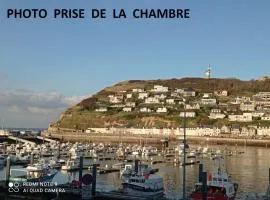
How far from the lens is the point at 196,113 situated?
134750mm

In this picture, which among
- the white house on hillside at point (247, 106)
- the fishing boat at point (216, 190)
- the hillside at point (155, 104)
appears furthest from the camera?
the white house on hillside at point (247, 106)

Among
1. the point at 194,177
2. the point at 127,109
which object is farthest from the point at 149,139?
the point at 194,177

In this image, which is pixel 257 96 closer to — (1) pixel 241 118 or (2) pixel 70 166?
(1) pixel 241 118

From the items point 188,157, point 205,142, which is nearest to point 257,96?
point 205,142

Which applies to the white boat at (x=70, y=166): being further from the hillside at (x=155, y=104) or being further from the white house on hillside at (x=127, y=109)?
the white house on hillside at (x=127, y=109)

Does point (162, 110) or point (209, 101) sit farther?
point (209, 101)

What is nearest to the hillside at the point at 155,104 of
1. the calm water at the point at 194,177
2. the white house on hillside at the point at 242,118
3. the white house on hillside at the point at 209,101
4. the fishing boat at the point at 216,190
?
the white house on hillside at the point at 209,101

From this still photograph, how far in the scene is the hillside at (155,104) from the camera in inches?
5167

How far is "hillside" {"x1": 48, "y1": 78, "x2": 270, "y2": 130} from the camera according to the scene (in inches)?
5167

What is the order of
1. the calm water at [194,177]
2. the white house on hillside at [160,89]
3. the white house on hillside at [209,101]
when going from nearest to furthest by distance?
the calm water at [194,177], the white house on hillside at [209,101], the white house on hillside at [160,89]

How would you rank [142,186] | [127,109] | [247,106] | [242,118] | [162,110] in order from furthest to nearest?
[127,109] → [162,110] → [247,106] → [242,118] → [142,186]

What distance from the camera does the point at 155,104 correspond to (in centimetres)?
14938

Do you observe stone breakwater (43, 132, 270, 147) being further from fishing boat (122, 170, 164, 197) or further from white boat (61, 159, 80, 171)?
fishing boat (122, 170, 164, 197)

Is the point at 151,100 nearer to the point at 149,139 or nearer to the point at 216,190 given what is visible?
Result: the point at 149,139
